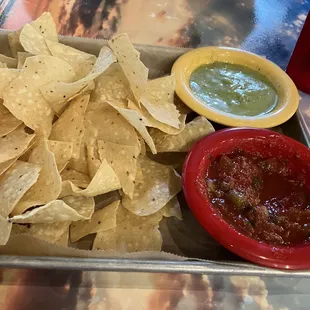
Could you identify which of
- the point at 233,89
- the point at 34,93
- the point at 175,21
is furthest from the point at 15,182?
the point at 175,21

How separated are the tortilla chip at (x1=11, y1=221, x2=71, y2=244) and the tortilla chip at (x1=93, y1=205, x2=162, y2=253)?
99 millimetres

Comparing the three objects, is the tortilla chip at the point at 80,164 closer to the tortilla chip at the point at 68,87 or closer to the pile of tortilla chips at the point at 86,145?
the pile of tortilla chips at the point at 86,145

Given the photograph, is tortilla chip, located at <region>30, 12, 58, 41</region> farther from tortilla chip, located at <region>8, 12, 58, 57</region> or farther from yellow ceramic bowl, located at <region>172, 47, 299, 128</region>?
yellow ceramic bowl, located at <region>172, 47, 299, 128</region>

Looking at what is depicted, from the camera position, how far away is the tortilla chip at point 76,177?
1290mm

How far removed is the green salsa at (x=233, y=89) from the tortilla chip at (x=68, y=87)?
16.9 inches

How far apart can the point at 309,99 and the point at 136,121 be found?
90 cm

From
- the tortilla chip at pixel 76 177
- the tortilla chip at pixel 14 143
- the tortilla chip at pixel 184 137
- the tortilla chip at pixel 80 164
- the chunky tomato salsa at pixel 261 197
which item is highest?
the tortilla chip at pixel 14 143

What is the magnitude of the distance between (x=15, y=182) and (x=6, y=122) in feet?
0.78

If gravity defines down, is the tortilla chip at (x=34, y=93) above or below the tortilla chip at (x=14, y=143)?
above


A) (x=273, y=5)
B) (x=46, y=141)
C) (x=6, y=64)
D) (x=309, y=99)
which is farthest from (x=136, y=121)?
(x=273, y=5)

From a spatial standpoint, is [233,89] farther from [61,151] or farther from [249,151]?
[61,151]

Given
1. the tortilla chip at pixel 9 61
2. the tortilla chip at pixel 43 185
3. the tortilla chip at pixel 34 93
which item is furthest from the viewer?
the tortilla chip at pixel 9 61

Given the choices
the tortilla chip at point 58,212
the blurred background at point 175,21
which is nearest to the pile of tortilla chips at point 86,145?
the tortilla chip at point 58,212

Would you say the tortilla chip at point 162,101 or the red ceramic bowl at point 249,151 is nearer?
the red ceramic bowl at point 249,151
